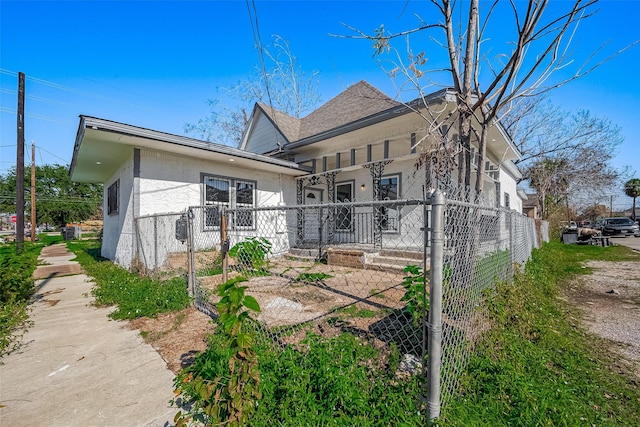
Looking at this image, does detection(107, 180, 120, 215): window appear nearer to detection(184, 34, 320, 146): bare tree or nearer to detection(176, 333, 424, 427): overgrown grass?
detection(176, 333, 424, 427): overgrown grass

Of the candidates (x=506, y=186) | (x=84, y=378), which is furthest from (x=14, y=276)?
(x=506, y=186)

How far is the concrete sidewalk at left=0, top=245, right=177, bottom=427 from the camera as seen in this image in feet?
6.50

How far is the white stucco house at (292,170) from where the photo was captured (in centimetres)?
652

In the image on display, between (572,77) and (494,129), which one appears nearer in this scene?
(572,77)

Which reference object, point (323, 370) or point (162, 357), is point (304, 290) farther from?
point (323, 370)

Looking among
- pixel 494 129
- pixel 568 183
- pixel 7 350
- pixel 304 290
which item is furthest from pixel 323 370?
pixel 568 183

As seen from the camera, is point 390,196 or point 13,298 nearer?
point 13,298

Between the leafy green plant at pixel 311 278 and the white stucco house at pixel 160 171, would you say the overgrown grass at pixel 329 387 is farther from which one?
the white stucco house at pixel 160 171

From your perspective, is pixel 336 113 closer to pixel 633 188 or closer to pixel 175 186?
pixel 175 186

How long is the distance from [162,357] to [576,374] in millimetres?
4024

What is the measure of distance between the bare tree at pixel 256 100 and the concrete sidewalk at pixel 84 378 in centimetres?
1570

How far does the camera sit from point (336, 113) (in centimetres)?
1145

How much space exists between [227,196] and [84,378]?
6.20m

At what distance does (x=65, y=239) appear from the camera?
22109mm
